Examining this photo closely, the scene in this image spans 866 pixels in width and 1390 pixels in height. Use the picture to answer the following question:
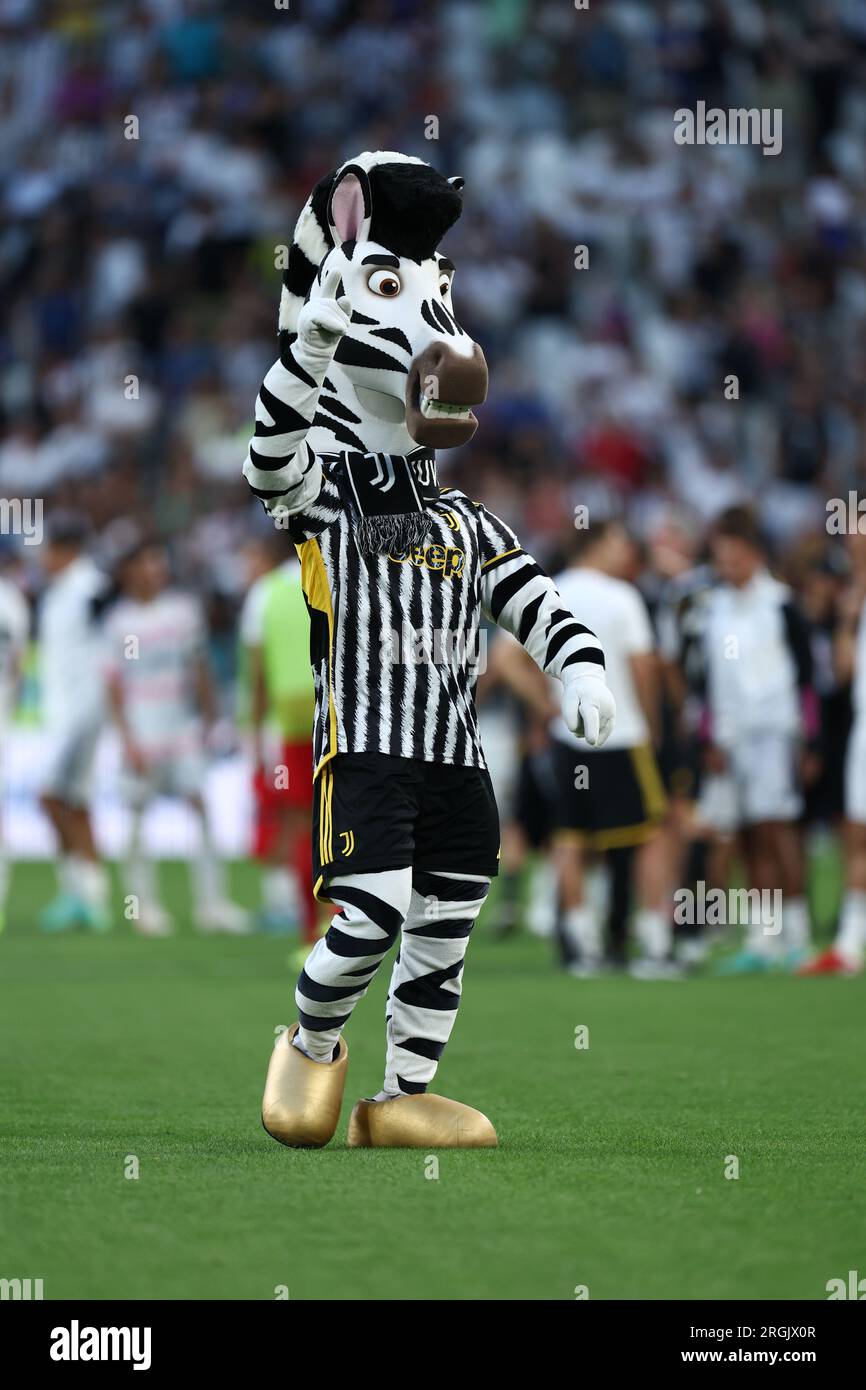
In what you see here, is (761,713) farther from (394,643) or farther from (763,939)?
(394,643)

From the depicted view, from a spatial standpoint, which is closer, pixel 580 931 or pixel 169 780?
pixel 580 931

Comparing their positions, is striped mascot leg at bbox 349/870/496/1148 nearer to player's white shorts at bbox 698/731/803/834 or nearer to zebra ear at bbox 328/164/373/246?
zebra ear at bbox 328/164/373/246

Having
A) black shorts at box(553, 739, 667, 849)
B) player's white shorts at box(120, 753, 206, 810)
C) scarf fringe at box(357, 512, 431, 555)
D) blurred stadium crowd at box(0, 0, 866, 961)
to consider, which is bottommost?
black shorts at box(553, 739, 667, 849)

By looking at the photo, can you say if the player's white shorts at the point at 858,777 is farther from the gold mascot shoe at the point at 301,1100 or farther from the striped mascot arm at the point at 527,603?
the gold mascot shoe at the point at 301,1100

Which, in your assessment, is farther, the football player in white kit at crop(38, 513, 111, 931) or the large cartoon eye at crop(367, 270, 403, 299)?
the football player in white kit at crop(38, 513, 111, 931)

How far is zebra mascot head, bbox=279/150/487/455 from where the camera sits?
5.25m

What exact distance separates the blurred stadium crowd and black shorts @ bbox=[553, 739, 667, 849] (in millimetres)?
7911

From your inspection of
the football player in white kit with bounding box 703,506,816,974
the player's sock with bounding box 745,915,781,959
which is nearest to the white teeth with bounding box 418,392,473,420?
the football player in white kit with bounding box 703,506,816,974

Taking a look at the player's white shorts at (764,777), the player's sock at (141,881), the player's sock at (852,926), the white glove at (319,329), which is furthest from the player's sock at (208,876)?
the white glove at (319,329)

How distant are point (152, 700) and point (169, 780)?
47cm

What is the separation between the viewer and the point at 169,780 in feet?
41.0

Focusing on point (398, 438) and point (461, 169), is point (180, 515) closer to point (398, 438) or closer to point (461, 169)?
point (461, 169)

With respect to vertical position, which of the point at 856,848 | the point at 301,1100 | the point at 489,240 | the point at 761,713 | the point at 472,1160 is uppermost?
the point at 489,240

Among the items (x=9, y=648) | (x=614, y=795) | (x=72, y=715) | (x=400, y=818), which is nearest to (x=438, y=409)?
(x=400, y=818)
